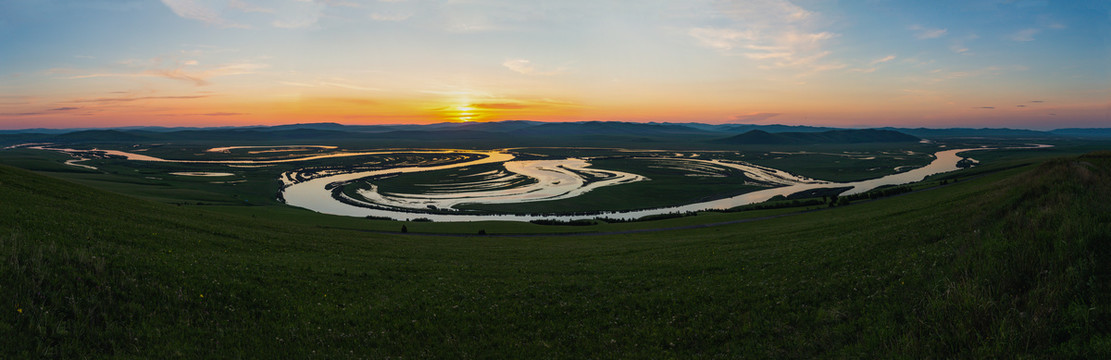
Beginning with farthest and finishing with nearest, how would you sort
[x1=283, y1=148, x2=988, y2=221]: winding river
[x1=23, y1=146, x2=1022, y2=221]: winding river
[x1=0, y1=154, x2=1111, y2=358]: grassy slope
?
[x1=23, y1=146, x2=1022, y2=221]: winding river
[x1=283, y1=148, x2=988, y2=221]: winding river
[x1=0, y1=154, x2=1111, y2=358]: grassy slope

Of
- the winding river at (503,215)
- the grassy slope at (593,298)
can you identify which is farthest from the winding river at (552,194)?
the grassy slope at (593,298)

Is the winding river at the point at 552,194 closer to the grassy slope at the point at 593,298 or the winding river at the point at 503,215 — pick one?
the winding river at the point at 503,215

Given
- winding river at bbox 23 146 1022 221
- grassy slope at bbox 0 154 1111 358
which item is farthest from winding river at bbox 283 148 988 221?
grassy slope at bbox 0 154 1111 358

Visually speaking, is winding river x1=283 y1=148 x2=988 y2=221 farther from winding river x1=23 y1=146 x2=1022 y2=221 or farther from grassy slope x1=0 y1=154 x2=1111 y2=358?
grassy slope x1=0 y1=154 x2=1111 y2=358

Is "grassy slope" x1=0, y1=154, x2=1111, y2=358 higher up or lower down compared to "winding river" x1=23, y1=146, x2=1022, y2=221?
higher up

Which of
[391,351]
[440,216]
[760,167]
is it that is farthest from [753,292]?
[760,167]

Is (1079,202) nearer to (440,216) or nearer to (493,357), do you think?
(493,357)

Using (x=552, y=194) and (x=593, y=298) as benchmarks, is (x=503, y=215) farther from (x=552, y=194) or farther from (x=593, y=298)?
(x=593, y=298)

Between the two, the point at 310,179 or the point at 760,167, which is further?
the point at 760,167

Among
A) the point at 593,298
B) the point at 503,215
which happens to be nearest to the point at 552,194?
the point at 503,215
